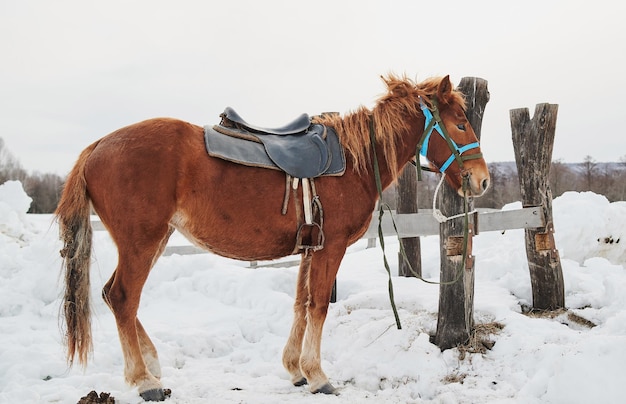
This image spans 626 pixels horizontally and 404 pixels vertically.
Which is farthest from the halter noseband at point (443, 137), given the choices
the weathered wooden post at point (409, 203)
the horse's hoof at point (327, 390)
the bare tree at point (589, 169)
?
the bare tree at point (589, 169)

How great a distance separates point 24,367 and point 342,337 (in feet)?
9.32

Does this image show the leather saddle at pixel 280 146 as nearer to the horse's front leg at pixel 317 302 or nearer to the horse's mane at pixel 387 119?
the horse's mane at pixel 387 119

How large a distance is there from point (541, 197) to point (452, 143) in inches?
74.4

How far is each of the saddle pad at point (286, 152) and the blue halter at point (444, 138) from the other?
0.78 metres

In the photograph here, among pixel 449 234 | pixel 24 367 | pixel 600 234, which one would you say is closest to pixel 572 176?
pixel 600 234

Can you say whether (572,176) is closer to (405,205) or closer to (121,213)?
(405,205)

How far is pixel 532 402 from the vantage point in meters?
2.92

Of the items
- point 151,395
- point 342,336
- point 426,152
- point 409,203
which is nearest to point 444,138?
point 426,152

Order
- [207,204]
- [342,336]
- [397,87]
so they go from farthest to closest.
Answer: [342,336] < [397,87] < [207,204]

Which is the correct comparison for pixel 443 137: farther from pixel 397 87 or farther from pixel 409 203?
pixel 409 203

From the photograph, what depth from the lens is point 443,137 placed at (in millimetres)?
3863

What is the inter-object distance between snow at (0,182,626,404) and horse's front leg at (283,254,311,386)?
0.44 ft

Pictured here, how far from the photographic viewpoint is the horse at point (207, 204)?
10.8ft

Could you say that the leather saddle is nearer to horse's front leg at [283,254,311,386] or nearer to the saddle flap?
the saddle flap
